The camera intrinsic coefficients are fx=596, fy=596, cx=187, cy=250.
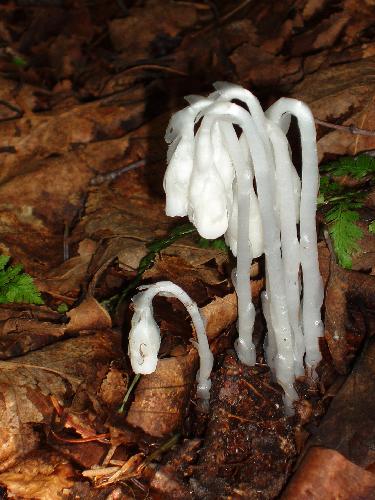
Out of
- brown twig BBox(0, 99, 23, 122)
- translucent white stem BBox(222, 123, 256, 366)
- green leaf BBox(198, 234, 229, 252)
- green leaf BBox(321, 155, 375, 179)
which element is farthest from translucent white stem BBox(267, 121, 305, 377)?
brown twig BBox(0, 99, 23, 122)

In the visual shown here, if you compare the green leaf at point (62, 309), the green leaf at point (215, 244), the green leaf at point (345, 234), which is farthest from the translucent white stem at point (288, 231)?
the green leaf at point (62, 309)

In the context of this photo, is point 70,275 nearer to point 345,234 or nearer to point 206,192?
point 345,234

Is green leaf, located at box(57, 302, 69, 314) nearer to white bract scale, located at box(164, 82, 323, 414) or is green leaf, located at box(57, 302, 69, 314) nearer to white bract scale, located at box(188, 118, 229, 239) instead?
white bract scale, located at box(164, 82, 323, 414)

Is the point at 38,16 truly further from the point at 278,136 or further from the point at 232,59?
the point at 278,136

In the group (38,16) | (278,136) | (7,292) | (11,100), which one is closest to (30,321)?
(7,292)

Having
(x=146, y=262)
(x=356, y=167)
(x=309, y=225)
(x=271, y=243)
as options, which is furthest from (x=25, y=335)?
(x=356, y=167)

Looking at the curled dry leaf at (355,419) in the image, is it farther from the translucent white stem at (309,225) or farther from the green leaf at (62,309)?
the green leaf at (62,309)
